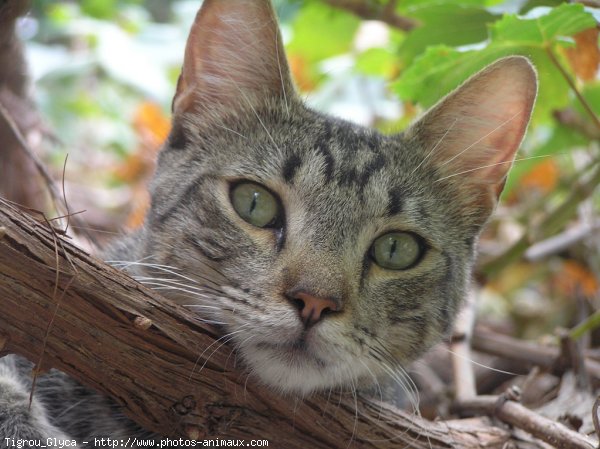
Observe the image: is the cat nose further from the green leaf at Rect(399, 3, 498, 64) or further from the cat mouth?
the green leaf at Rect(399, 3, 498, 64)

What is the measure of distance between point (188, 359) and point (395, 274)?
0.60 m

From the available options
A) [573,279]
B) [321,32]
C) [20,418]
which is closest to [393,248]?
[20,418]

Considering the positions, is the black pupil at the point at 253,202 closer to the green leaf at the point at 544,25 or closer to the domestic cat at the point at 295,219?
the domestic cat at the point at 295,219

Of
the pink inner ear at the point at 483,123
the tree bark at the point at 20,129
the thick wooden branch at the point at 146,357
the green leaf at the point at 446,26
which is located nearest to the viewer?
the thick wooden branch at the point at 146,357

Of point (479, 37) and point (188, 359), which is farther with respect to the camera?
point (479, 37)

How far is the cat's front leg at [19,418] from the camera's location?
161cm

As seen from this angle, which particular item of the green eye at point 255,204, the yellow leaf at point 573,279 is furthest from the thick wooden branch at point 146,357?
the yellow leaf at point 573,279

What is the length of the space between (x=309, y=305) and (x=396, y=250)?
41cm

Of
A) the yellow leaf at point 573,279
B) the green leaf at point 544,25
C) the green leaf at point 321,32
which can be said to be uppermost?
the green leaf at point 321,32

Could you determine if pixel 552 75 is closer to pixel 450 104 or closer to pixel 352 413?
pixel 450 104

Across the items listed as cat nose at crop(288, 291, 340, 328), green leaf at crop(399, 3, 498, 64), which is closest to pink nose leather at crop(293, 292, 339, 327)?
cat nose at crop(288, 291, 340, 328)

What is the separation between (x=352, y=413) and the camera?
1688 millimetres

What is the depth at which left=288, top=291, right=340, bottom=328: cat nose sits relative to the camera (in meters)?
1.51

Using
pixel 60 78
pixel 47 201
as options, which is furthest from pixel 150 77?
pixel 47 201
